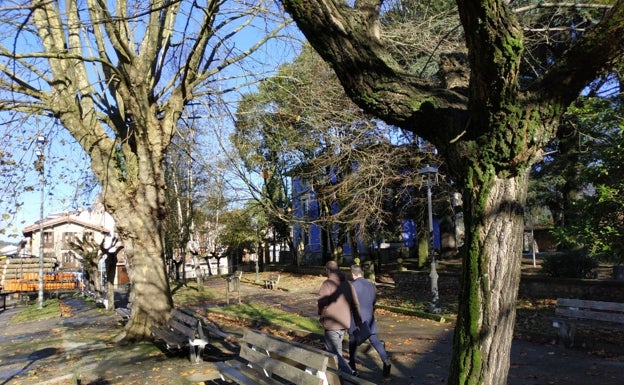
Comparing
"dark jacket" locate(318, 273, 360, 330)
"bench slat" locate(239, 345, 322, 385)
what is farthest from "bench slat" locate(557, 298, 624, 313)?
"bench slat" locate(239, 345, 322, 385)

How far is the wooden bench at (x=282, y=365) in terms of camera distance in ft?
16.0

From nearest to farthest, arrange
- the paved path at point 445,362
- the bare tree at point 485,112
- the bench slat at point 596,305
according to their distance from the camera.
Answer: the bare tree at point 485,112 < the paved path at point 445,362 < the bench slat at point 596,305

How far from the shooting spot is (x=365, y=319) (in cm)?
827

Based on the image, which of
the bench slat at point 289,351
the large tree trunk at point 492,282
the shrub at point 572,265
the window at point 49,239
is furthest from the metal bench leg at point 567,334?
the window at point 49,239

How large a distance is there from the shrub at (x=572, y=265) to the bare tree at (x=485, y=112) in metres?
15.4

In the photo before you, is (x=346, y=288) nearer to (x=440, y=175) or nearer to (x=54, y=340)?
(x=54, y=340)

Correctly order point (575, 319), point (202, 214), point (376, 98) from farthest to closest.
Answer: point (202, 214) → point (575, 319) → point (376, 98)

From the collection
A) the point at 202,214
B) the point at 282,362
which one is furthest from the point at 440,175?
the point at 202,214

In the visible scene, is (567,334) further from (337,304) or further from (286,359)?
(286,359)

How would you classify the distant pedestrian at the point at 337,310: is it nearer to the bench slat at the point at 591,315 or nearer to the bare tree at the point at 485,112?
the bare tree at the point at 485,112

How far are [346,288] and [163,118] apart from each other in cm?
662

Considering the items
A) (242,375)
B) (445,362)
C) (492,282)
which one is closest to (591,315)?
(445,362)

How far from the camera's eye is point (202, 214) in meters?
41.4

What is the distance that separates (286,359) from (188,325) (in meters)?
3.75
